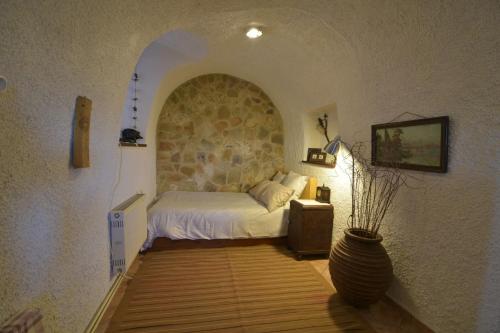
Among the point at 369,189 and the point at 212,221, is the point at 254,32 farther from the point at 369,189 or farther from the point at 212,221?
the point at 212,221

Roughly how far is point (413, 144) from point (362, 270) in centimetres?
96

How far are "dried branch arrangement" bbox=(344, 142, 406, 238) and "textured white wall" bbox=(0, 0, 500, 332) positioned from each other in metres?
0.10

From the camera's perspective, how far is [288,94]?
315cm

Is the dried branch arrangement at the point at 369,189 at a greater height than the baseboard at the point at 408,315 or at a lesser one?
greater

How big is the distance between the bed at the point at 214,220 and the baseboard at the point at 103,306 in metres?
0.61

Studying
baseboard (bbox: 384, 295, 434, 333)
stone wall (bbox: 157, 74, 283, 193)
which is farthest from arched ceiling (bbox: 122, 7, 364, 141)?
baseboard (bbox: 384, 295, 434, 333)

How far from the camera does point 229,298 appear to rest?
173 cm

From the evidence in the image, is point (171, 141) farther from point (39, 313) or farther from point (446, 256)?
point (446, 256)

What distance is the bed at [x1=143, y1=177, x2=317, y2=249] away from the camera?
7.92 ft

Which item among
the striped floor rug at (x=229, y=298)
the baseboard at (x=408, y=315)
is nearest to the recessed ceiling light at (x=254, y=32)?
the striped floor rug at (x=229, y=298)

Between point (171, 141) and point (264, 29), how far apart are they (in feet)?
7.40

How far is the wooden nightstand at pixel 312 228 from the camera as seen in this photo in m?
2.35

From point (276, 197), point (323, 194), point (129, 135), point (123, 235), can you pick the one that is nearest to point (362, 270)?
point (323, 194)

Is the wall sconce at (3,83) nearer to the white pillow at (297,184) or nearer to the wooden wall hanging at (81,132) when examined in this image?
the wooden wall hanging at (81,132)
